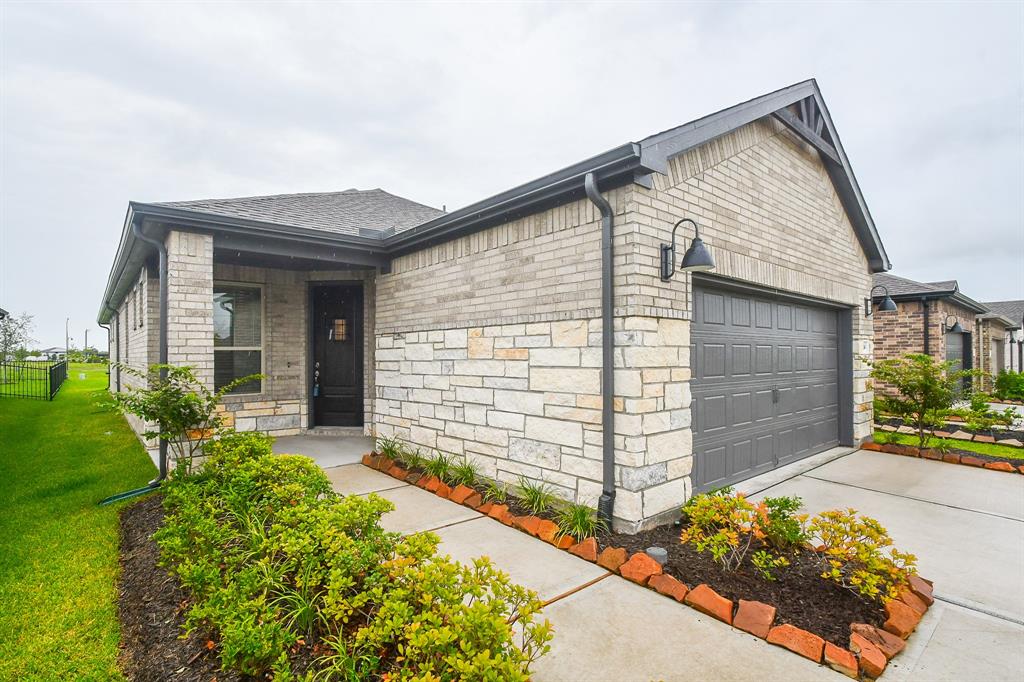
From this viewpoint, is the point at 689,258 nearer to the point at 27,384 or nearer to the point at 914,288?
the point at 914,288

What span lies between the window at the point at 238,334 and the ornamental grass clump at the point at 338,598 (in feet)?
14.2

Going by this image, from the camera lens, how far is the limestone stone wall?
3.62m

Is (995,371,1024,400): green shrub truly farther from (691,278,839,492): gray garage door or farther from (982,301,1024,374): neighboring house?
(691,278,839,492): gray garage door

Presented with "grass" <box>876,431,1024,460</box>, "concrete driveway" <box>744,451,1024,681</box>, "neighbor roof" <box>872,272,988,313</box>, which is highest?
"neighbor roof" <box>872,272,988,313</box>

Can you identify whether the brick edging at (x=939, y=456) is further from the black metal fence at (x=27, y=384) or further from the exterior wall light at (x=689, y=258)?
the black metal fence at (x=27, y=384)

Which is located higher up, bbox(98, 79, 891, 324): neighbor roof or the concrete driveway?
bbox(98, 79, 891, 324): neighbor roof

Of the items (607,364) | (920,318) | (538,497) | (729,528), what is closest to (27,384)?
(538,497)

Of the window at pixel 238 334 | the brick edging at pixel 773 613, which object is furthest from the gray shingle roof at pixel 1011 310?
the window at pixel 238 334

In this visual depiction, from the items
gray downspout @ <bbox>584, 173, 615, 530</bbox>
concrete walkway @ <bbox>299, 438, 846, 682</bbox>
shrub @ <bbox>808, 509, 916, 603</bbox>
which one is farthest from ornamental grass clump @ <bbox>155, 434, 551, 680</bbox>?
shrub @ <bbox>808, 509, 916, 603</bbox>

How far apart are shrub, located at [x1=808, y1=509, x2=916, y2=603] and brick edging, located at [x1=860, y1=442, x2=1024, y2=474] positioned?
15.2 feet

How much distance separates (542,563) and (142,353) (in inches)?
285

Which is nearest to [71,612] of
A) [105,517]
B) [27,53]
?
[105,517]

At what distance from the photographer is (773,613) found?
2.50m

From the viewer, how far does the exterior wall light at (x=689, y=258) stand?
11.9 feet
